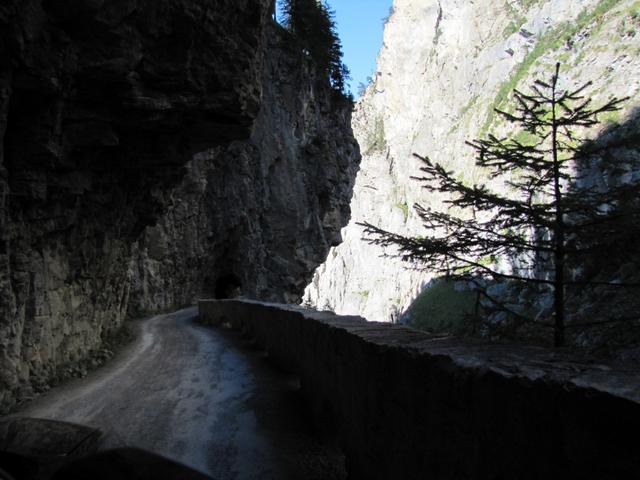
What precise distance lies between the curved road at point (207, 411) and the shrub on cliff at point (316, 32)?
1332 inches

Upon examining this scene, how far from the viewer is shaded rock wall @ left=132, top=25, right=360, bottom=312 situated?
3275cm

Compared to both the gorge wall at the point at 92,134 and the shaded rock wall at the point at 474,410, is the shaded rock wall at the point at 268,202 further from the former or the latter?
the shaded rock wall at the point at 474,410

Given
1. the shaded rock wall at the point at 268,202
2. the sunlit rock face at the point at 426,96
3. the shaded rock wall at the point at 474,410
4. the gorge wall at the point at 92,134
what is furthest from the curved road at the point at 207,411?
the sunlit rock face at the point at 426,96

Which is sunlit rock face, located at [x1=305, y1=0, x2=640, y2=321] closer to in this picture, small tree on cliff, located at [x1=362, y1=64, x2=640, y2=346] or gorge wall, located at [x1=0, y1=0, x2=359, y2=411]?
gorge wall, located at [x1=0, y1=0, x2=359, y2=411]

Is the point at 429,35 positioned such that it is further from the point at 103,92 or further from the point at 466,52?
the point at 103,92

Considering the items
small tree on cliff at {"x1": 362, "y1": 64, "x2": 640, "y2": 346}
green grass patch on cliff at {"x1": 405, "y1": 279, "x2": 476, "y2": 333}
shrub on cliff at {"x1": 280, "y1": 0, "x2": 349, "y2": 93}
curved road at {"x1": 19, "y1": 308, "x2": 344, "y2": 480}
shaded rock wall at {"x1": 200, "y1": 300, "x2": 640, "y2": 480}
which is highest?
shrub on cliff at {"x1": 280, "y1": 0, "x2": 349, "y2": 93}

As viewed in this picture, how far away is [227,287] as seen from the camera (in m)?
44.2

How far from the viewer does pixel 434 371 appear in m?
3.15

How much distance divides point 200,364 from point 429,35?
432 feet

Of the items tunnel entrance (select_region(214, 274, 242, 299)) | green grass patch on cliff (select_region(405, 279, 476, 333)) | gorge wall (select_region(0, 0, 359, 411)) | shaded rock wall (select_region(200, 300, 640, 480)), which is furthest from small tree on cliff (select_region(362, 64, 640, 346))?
green grass patch on cliff (select_region(405, 279, 476, 333))

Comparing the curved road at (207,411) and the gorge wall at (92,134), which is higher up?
the gorge wall at (92,134)

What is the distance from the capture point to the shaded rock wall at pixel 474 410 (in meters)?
1.95

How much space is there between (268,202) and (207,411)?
32.6 m

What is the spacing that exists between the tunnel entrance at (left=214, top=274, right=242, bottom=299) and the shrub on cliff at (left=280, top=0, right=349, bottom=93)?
19872 mm
